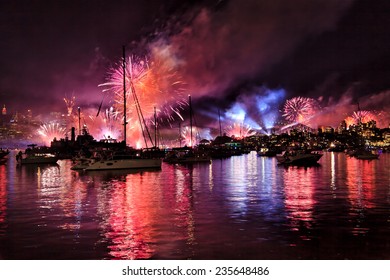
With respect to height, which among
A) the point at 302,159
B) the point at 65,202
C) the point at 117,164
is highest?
the point at 302,159

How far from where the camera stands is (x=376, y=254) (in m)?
9.60

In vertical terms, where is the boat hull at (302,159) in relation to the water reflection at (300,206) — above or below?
above

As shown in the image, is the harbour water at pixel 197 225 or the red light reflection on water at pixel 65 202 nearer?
the harbour water at pixel 197 225

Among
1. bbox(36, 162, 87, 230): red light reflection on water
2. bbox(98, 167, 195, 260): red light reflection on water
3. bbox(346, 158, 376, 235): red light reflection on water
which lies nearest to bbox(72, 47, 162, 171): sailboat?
bbox(36, 162, 87, 230): red light reflection on water

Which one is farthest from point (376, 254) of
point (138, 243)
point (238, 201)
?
point (238, 201)

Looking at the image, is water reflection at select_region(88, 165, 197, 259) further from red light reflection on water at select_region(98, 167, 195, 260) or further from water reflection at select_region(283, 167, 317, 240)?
water reflection at select_region(283, 167, 317, 240)

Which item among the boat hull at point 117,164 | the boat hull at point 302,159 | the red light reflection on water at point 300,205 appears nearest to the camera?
the red light reflection on water at point 300,205

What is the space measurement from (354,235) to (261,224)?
2.61m

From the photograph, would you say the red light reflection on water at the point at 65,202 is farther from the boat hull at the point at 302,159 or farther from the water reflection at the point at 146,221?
the boat hull at the point at 302,159

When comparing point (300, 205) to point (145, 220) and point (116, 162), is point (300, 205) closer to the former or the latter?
point (145, 220)

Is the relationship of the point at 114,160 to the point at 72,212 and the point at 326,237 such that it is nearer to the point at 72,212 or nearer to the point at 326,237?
the point at 72,212

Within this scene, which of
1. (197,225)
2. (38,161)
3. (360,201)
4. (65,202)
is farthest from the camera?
(38,161)

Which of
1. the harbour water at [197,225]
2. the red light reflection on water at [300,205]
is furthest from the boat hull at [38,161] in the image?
the red light reflection on water at [300,205]

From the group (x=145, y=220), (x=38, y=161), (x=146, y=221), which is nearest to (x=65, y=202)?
(x=145, y=220)
